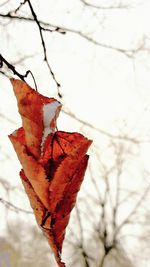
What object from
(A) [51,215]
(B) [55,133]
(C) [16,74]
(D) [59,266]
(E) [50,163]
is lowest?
(D) [59,266]

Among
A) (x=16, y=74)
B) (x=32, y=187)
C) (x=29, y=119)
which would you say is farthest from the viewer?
(x=16, y=74)

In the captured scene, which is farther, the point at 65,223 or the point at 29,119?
the point at 65,223

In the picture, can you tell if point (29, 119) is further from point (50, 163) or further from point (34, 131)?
point (50, 163)

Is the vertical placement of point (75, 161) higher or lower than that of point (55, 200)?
higher

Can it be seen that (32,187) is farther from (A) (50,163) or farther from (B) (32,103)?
(B) (32,103)

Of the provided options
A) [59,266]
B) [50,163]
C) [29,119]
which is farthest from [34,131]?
[59,266]

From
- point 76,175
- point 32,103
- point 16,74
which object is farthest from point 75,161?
point 16,74

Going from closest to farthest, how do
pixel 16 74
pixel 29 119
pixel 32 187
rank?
1. pixel 29 119
2. pixel 32 187
3. pixel 16 74
